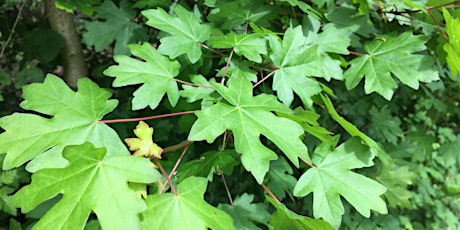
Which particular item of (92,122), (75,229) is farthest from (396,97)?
(75,229)

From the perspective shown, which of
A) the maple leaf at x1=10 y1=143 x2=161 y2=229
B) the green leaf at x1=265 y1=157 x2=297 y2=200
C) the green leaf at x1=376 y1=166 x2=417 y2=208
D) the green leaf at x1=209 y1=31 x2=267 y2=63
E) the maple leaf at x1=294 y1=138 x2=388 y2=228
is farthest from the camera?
the green leaf at x1=376 y1=166 x2=417 y2=208

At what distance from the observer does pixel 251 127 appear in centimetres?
101

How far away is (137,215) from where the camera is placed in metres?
0.84

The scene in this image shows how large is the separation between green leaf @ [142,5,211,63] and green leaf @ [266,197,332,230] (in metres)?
0.50

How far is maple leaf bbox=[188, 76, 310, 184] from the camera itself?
37.8 inches

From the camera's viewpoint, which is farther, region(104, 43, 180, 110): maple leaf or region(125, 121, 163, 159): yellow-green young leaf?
region(104, 43, 180, 110): maple leaf

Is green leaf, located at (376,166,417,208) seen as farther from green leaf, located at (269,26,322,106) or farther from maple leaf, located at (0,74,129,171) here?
maple leaf, located at (0,74,129,171)

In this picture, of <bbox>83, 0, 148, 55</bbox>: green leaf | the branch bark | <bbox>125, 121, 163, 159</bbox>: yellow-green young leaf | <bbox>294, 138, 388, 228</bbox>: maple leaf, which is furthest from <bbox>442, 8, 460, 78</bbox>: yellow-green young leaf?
the branch bark

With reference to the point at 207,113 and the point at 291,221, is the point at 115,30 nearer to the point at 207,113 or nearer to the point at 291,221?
the point at 207,113

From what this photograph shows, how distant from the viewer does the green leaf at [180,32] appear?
1234 mm

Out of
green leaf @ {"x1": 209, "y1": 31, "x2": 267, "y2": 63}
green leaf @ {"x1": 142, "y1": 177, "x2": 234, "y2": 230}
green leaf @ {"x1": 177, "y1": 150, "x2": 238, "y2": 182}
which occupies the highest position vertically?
green leaf @ {"x1": 209, "y1": 31, "x2": 267, "y2": 63}

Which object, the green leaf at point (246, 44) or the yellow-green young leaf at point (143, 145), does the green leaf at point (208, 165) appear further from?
the green leaf at point (246, 44)

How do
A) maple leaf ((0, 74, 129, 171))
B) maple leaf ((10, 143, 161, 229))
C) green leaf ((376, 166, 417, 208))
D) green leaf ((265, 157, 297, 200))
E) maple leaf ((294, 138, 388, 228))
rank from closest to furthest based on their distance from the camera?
maple leaf ((10, 143, 161, 229)) < maple leaf ((0, 74, 129, 171)) < maple leaf ((294, 138, 388, 228)) < green leaf ((265, 157, 297, 200)) < green leaf ((376, 166, 417, 208))

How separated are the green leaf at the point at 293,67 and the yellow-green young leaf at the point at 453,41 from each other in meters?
0.46
